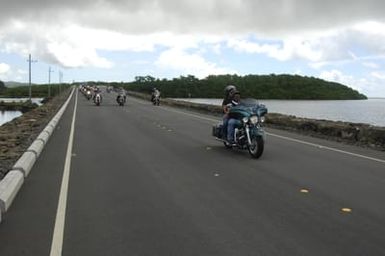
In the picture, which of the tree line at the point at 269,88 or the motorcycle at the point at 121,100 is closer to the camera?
the motorcycle at the point at 121,100

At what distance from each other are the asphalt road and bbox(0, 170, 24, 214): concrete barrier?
0.14m

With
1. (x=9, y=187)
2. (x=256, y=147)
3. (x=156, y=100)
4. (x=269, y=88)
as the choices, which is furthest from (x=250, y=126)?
(x=269, y=88)

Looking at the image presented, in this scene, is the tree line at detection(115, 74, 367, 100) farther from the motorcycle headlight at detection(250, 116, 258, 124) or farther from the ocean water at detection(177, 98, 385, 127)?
the motorcycle headlight at detection(250, 116, 258, 124)

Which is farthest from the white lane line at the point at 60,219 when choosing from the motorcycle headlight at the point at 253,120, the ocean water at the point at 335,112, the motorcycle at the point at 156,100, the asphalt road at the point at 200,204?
the motorcycle at the point at 156,100

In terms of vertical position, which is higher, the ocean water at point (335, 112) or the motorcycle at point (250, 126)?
the motorcycle at point (250, 126)

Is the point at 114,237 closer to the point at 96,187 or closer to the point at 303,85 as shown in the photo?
the point at 96,187

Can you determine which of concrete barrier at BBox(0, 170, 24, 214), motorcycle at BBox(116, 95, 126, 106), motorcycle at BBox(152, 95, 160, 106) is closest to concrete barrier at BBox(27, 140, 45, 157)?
concrete barrier at BBox(0, 170, 24, 214)

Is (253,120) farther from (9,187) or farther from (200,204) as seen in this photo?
(9,187)

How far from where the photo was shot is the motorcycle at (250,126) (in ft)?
42.0

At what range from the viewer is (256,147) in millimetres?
12695

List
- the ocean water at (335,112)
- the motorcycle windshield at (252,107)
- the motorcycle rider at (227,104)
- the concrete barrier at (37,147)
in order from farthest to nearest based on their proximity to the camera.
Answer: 1. the ocean water at (335,112)
2. the motorcycle rider at (227,104)
3. the motorcycle windshield at (252,107)
4. the concrete barrier at (37,147)

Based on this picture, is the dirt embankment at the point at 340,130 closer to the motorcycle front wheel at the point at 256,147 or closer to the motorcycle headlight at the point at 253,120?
the motorcycle headlight at the point at 253,120

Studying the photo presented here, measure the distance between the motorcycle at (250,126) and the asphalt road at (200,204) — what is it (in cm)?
34

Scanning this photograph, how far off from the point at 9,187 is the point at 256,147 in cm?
608
